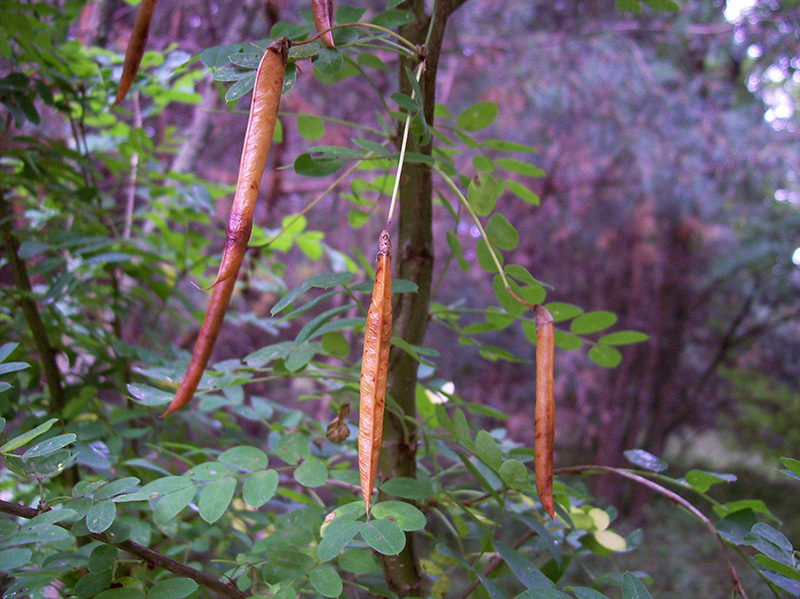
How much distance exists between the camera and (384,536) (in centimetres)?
38

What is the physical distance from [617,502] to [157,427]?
3350 millimetres

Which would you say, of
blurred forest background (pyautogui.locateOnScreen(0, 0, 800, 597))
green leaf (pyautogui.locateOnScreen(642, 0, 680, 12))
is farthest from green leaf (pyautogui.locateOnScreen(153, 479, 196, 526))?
blurred forest background (pyautogui.locateOnScreen(0, 0, 800, 597))

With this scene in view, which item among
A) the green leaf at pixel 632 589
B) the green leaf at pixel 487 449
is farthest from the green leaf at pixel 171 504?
the green leaf at pixel 632 589

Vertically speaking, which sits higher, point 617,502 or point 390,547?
point 390,547

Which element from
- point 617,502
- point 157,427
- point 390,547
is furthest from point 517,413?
point 390,547

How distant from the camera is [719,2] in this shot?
8.63ft

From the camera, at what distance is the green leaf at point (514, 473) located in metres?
0.40

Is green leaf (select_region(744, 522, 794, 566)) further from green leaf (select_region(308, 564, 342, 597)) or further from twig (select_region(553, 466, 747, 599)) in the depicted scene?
green leaf (select_region(308, 564, 342, 597))

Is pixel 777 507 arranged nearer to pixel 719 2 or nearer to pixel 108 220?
pixel 719 2

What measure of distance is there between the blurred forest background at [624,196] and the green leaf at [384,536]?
1402 mm

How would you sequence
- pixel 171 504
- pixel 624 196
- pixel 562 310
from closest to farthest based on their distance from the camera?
pixel 171 504
pixel 562 310
pixel 624 196

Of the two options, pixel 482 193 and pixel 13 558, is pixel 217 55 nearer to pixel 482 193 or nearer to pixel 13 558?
pixel 482 193

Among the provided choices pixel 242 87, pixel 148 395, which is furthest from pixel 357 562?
pixel 242 87

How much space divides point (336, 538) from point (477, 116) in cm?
44
